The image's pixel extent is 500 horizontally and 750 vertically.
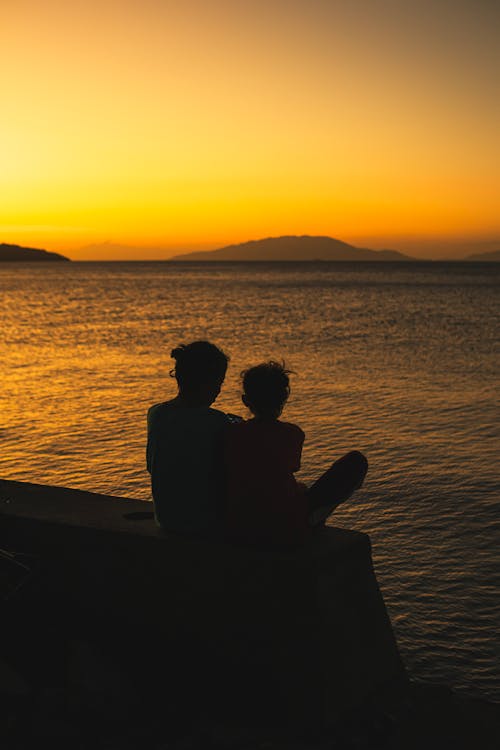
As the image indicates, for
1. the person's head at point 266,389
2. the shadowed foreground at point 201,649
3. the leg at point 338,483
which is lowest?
the shadowed foreground at point 201,649

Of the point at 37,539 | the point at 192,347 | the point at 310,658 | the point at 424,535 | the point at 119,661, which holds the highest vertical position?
the point at 192,347

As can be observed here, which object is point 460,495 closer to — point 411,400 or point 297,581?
point 297,581

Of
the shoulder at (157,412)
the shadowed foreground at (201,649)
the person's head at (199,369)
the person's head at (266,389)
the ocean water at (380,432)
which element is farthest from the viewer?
the ocean water at (380,432)

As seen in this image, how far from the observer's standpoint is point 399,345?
34094 millimetres

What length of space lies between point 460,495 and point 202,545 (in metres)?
7.04

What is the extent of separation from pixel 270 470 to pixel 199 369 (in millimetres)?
742

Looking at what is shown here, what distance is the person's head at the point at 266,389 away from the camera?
4.41 metres

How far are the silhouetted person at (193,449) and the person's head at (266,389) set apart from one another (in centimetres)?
28

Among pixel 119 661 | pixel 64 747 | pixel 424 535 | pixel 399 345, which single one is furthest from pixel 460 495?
pixel 399 345

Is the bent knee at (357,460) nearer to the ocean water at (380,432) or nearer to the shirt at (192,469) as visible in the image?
the shirt at (192,469)

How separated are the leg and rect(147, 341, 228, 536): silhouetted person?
1.95 feet

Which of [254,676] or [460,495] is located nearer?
[254,676]

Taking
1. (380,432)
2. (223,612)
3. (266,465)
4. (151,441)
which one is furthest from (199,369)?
(380,432)

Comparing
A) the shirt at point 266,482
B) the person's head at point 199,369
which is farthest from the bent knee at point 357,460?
the person's head at point 199,369
